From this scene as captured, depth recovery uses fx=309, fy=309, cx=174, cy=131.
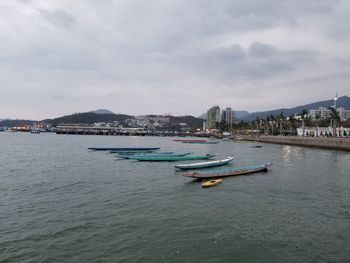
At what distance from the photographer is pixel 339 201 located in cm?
2477

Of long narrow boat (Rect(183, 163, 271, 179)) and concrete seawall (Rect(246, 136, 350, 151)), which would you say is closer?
long narrow boat (Rect(183, 163, 271, 179))

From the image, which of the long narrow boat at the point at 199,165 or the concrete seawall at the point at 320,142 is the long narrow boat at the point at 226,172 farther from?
the concrete seawall at the point at 320,142

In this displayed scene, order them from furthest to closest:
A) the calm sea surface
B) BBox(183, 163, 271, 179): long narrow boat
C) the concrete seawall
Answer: the concrete seawall → BBox(183, 163, 271, 179): long narrow boat → the calm sea surface

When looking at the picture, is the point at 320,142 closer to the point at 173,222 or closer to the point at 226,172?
the point at 226,172

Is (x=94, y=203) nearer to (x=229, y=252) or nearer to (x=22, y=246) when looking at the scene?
(x=22, y=246)

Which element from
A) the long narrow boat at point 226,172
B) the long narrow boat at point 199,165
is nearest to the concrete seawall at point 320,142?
the long narrow boat at point 199,165

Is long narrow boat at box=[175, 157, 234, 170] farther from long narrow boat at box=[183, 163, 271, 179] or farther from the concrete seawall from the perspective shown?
the concrete seawall

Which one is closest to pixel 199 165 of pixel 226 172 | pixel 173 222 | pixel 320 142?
pixel 226 172

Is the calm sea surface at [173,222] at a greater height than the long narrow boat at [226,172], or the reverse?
the long narrow boat at [226,172]

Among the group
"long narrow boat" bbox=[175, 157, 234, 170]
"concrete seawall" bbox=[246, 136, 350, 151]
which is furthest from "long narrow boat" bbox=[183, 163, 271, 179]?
"concrete seawall" bbox=[246, 136, 350, 151]

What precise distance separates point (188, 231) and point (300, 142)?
105372 mm

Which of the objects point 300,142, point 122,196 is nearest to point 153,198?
point 122,196

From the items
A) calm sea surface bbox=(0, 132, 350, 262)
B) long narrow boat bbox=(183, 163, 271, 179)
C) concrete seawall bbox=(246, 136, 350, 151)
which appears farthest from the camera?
concrete seawall bbox=(246, 136, 350, 151)

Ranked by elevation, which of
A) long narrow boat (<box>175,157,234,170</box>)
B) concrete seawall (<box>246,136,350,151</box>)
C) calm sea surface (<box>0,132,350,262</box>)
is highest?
concrete seawall (<box>246,136,350,151</box>)
